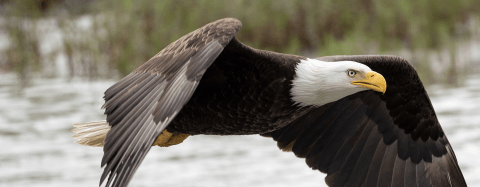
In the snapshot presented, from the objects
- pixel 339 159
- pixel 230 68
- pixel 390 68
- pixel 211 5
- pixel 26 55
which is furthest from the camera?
pixel 26 55

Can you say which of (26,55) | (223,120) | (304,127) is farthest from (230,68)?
(26,55)

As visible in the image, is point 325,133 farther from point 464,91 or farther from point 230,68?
point 464,91

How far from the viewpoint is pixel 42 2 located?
49.5 feet

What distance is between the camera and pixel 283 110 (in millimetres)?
3615

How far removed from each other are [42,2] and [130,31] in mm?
4231

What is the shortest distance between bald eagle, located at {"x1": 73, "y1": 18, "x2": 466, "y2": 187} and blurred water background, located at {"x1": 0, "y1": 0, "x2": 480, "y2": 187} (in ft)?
17.5

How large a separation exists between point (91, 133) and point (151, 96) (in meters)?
1.44

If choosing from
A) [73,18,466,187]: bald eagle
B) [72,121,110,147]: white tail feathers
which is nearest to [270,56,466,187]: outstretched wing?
[73,18,466,187]: bald eagle

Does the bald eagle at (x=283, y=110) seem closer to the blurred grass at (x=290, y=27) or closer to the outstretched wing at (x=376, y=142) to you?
the outstretched wing at (x=376, y=142)

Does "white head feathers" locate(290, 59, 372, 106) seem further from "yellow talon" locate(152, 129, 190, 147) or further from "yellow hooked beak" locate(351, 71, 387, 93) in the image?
"yellow talon" locate(152, 129, 190, 147)

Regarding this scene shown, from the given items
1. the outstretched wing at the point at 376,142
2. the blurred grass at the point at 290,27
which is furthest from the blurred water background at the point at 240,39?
the outstretched wing at the point at 376,142

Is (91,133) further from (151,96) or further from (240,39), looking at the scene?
(240,39)

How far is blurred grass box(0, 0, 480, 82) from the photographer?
11.3 metres

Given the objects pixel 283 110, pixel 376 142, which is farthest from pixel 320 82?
pixel 376 142
